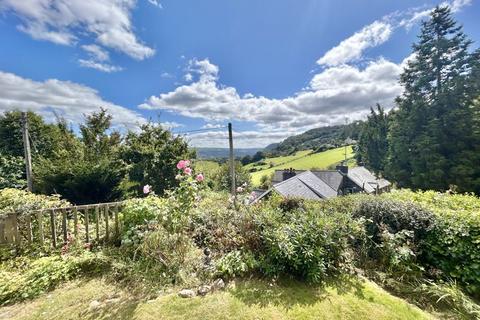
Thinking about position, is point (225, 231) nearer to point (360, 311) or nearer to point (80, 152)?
point (360, 311)

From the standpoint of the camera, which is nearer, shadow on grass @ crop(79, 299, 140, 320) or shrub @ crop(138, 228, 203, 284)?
shadow on grass @ crop(79, 299, 140, 320)

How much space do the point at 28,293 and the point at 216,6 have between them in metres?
7.89

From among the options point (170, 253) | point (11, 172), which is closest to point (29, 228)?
point (170, 253)

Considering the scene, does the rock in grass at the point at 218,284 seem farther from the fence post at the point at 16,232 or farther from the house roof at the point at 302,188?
the house roof at the point at 302,188

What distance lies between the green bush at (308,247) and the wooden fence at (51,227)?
3329mm

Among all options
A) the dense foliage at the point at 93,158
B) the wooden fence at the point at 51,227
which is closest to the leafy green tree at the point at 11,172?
the dense foliage at the point at 93,158

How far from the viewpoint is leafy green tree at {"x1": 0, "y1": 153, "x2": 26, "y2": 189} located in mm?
13078

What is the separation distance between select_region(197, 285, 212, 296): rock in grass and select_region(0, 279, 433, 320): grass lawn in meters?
0.09

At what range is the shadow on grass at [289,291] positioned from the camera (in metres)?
3.18

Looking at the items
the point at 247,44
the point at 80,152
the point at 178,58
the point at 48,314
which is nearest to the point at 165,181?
the point at 80,152

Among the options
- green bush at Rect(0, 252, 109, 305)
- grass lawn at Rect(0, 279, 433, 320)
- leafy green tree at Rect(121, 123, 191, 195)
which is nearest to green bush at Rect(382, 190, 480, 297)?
grass lawn at Rect(0, 279, 433, 320)

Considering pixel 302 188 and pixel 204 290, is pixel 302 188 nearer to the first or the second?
pixel 302 188

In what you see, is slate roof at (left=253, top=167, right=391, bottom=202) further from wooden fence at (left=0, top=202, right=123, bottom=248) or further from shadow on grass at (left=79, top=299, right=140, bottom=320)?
shadow on grass at (left=79, top=299, right=140, bottom=320)

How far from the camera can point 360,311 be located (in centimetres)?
303
